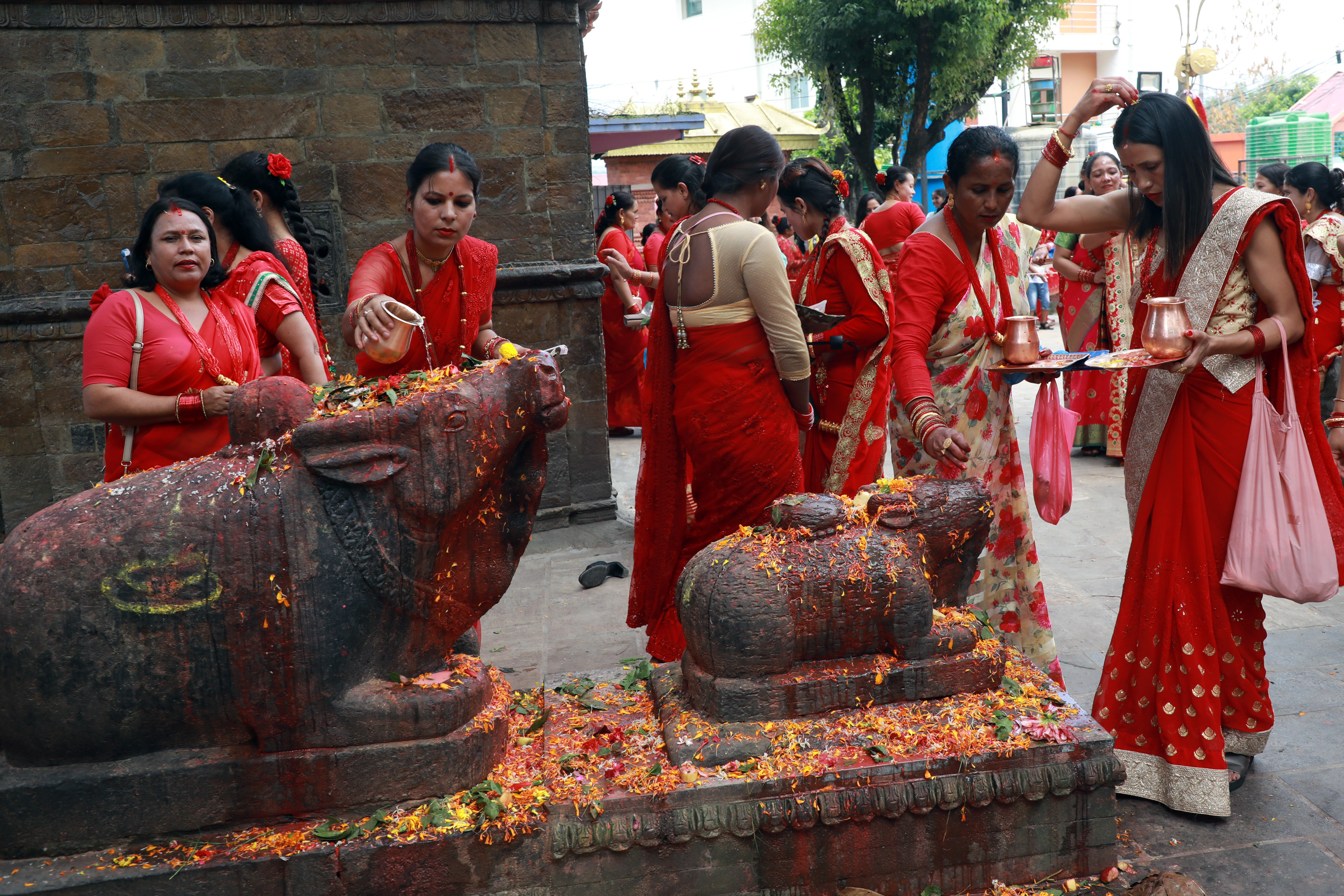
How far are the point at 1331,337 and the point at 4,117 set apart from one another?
7.62 metres

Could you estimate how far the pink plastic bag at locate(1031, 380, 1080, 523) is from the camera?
300 centimetres

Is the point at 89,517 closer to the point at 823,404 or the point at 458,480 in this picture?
the point at 458,480

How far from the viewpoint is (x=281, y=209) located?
392cm

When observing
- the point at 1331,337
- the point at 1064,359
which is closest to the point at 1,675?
the point at 1064,359

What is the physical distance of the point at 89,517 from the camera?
2199 millimetres

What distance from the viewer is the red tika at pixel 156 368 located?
292cm

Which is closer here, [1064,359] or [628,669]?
[1064,359]

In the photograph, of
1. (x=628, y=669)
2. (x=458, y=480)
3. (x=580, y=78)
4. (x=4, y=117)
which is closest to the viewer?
(x=458, y=480)

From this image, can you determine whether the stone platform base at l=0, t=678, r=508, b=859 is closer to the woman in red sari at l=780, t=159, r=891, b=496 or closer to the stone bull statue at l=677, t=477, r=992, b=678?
the stone bull statue at l=677, t=477, r=992, b=678

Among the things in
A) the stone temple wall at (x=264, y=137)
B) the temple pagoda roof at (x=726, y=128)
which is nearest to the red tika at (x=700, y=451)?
the stone temple wall at (x=264, y=137)

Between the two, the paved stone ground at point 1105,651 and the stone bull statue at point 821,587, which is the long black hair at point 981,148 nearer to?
the stone bull statue at point 821,587

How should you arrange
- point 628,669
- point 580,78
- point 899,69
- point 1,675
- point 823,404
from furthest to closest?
point 899,69, point 580,78, point 823,404, point 628,669, point 1,675

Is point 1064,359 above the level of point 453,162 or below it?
below

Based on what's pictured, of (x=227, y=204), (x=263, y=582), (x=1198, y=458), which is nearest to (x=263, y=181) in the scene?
(x=227, y=204)
